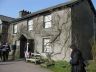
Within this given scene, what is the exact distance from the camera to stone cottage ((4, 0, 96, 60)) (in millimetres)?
21578

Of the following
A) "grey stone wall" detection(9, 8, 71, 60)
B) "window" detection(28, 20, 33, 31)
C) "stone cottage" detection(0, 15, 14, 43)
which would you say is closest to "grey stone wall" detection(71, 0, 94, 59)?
"grey stone wall" detection(9, 8, 71, 60)

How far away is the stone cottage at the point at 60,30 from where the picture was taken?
70.8ft

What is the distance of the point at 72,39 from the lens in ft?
69.9

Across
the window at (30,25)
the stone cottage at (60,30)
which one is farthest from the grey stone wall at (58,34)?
the window at (30,25)

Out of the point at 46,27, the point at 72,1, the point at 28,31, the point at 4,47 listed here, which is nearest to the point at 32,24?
the point at 28,31

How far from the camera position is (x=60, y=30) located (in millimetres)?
22156

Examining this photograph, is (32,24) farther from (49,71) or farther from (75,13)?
(49,71)

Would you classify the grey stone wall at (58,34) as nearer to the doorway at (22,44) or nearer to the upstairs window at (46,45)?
the upstairs window at (46,45)

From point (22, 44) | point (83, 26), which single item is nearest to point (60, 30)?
point (83, 26)

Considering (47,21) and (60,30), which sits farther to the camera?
(47,21)

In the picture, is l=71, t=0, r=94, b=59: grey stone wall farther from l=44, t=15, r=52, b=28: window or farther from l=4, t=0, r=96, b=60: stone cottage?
l=44, t=15, r=52, b=28: window

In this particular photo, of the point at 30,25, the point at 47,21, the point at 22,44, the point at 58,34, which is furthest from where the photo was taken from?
the point at 22,44

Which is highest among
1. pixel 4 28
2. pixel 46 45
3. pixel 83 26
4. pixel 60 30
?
pixel 4 28

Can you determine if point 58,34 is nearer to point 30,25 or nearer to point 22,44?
point 30,25
